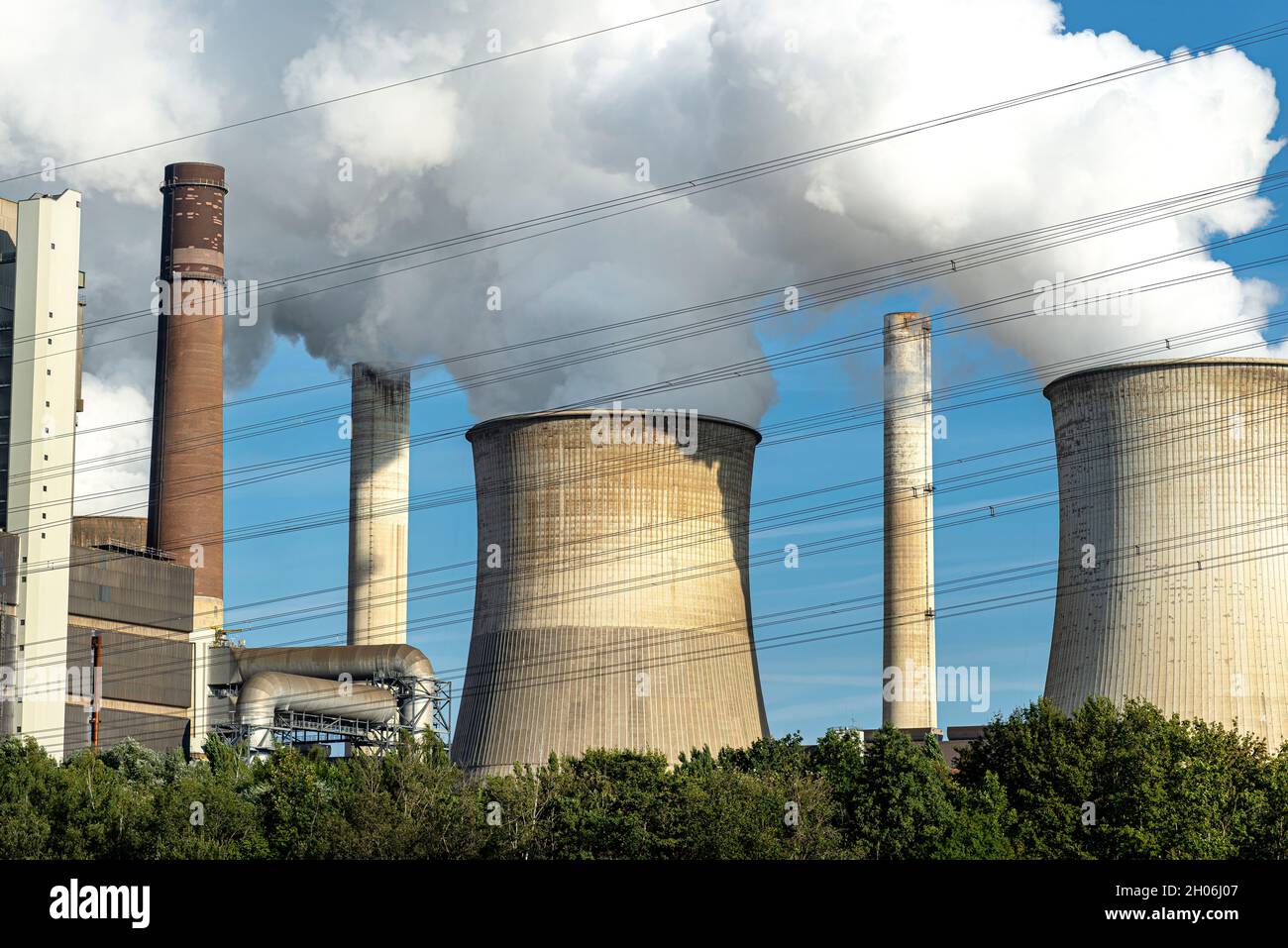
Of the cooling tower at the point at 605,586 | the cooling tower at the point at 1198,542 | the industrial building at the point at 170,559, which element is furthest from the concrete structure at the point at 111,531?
the cooling tower at the point at 1198,542

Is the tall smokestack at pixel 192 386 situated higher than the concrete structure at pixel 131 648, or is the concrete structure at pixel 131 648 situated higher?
the tall smokestack at pixel 192 386

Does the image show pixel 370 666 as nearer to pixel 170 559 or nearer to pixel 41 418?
pixel 170 559

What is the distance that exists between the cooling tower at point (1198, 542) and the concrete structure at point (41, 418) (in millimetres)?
27678

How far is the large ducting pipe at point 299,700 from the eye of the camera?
163 ft

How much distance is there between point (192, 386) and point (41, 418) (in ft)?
14.8

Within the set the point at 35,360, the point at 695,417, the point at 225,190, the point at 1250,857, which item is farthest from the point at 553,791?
the point at 225,190

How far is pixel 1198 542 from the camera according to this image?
35.5 meters

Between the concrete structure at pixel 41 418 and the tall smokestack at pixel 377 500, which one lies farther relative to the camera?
the tall smokestack at pixel 377 500

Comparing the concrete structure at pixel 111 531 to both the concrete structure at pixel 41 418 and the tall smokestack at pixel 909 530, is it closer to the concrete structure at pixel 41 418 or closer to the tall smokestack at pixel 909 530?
the concrete structure at pixel 41 418

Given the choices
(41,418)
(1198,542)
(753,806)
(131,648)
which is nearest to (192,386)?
(41,418)

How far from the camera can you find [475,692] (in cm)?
4119
